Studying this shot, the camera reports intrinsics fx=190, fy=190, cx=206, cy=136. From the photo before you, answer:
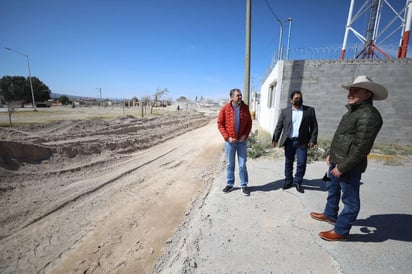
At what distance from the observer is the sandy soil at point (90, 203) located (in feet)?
8.64

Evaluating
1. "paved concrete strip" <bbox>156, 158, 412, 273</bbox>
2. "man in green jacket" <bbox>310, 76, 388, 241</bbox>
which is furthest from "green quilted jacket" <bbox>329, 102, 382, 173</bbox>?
"paved concrete strip" <bbox>156, 158, 412, 273</bbox>

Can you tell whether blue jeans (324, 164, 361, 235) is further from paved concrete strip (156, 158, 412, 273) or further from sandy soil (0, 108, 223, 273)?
sandy soil (0, 108, 223, 273)

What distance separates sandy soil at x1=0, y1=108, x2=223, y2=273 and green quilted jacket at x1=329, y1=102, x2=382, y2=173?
2.60m

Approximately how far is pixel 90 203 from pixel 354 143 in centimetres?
462

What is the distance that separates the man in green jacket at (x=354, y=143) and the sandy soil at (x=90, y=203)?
2402 mm

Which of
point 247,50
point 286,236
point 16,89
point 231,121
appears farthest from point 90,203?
point 16,89

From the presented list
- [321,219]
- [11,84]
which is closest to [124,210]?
[321,219]

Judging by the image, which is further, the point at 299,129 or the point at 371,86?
the point at 299,129

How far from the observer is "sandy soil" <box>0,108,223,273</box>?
2635 mm

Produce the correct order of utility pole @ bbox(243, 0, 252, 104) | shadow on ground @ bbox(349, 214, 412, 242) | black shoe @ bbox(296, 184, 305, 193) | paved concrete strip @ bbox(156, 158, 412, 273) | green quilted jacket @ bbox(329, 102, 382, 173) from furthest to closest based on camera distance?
utility pole @ bbox(243, 0, 252, 104), black shoe @ bbox(296, 184, 305, 193), shadow on ground @ bbox(349, 214, 412, 242), paved concrete strip @ bbox(156, 158, 412, 273), green quilted jacket @ bbox(329, 102, 382, 173)

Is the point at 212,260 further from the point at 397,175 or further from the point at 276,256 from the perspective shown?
the point at 397,175

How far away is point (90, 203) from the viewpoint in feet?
13.0

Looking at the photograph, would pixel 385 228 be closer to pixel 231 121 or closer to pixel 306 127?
pixel 306 127

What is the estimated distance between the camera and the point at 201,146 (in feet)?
29.9
